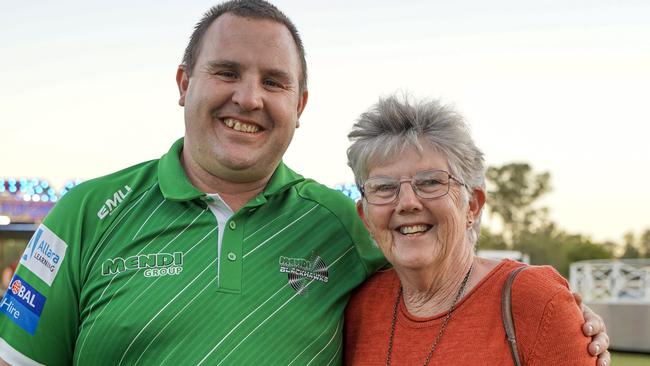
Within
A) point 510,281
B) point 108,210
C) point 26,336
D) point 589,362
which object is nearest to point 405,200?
point 510,281

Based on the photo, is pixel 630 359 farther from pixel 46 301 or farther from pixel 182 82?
pixel 46 301

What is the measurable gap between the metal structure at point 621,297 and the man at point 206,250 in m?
13.5

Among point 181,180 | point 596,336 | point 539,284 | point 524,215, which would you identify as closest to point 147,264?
point 181,180

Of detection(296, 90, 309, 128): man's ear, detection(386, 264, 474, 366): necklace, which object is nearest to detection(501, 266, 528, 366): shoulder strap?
detection(386, 264, 474, 366): necklace

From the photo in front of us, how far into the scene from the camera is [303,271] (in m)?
3.17

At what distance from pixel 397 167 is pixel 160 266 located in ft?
3.13

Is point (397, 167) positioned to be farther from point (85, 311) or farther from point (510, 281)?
point (85, 311)

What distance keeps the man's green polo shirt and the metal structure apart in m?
13.6

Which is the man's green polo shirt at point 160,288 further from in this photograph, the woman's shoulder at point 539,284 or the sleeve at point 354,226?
the woman's shoulder at point 539,284

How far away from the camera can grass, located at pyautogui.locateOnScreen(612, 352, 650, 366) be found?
13523 mm

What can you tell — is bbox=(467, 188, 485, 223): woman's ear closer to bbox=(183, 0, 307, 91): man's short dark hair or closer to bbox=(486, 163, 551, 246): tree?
bbox=(183, 0, 307, 91): man's short dark hair

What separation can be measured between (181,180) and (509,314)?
4.37 feet

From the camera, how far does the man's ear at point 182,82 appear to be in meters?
3.30

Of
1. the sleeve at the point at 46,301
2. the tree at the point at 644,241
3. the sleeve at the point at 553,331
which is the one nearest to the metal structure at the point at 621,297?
the sleeve at the point at 553,331
